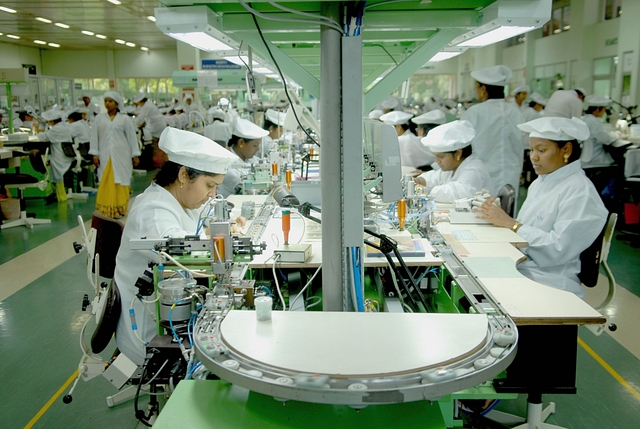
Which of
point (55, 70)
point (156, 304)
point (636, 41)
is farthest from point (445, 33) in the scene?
point (55, 70)

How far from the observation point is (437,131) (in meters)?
3.79

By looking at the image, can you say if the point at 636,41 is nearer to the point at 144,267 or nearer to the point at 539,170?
the point at 539,170

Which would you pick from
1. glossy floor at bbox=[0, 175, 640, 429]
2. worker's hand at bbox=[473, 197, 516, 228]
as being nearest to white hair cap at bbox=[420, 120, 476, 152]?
worker's hand at bbox=[473, 197, 516, 228]

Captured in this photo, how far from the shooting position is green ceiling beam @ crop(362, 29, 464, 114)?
1.74 metres

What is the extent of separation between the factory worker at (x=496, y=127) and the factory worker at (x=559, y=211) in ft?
6.18

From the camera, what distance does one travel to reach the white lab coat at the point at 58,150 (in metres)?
8.05

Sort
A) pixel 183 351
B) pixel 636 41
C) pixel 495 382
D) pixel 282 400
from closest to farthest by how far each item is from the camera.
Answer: pixel 282 400 < pixel 183 351 < pixel 495 382 < pixel 636 41

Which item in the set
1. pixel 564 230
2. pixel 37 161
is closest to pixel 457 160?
pixel 564 230

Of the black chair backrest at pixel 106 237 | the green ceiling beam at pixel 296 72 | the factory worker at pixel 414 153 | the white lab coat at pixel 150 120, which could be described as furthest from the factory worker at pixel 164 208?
the white lab coat at pixel 150 120

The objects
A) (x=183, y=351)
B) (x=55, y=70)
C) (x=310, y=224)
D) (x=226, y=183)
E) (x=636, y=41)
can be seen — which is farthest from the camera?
(x=55, y=70)

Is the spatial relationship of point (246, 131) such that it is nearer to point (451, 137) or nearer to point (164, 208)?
point (451, 137)

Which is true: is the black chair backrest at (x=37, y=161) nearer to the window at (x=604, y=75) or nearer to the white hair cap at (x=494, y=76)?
the white hair cap at (x=494, y=76)

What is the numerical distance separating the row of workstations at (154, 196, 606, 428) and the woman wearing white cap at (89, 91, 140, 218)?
16.8 ft

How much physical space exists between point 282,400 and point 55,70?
75.8 feet
